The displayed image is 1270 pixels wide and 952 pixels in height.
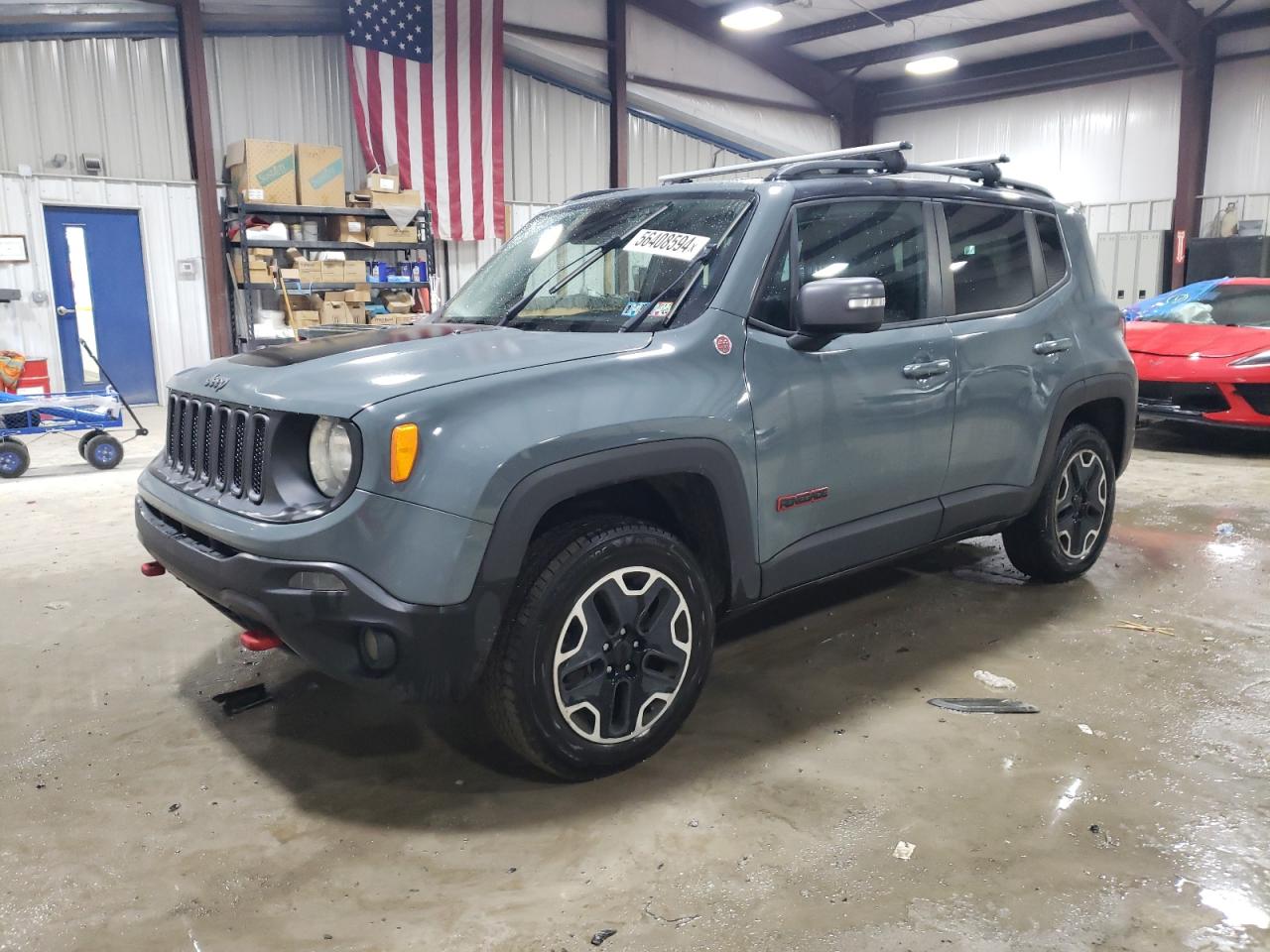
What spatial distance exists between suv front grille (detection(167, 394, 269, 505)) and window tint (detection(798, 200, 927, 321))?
1618 mm

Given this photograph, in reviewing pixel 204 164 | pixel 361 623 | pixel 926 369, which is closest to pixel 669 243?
pixel 926 369

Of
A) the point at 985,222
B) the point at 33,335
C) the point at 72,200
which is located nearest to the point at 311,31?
the point at 72,200

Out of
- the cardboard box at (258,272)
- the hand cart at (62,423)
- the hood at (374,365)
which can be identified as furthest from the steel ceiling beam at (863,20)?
the hood at (374,365)

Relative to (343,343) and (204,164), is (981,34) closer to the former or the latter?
(204,164)

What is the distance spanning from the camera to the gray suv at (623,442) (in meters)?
2.13

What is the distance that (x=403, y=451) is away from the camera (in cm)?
209

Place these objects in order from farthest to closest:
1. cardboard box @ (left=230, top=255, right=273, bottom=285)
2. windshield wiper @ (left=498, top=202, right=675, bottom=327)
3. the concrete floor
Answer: cardboard box @ (left=230, top=255, right=273, bottom=285)
windshield wiper @ (left=498, top=202, right=675, bottom=327)
the concrete floor

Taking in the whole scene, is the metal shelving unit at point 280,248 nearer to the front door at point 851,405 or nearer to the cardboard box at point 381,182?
the cardboard box at point 381,182

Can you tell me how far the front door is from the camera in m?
2.73

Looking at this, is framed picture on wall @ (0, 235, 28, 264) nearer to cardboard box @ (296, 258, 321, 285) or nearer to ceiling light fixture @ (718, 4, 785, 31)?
cardboard box @ (296, 258, 321, 285)

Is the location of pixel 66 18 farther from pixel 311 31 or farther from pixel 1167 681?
pixel 1167 681

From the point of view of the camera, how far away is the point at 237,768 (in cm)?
262

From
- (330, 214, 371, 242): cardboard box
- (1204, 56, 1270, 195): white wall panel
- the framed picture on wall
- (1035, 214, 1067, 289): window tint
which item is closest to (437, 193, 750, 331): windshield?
(1035, 214, 1067, 289): window tint

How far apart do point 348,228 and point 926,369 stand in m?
9.37
